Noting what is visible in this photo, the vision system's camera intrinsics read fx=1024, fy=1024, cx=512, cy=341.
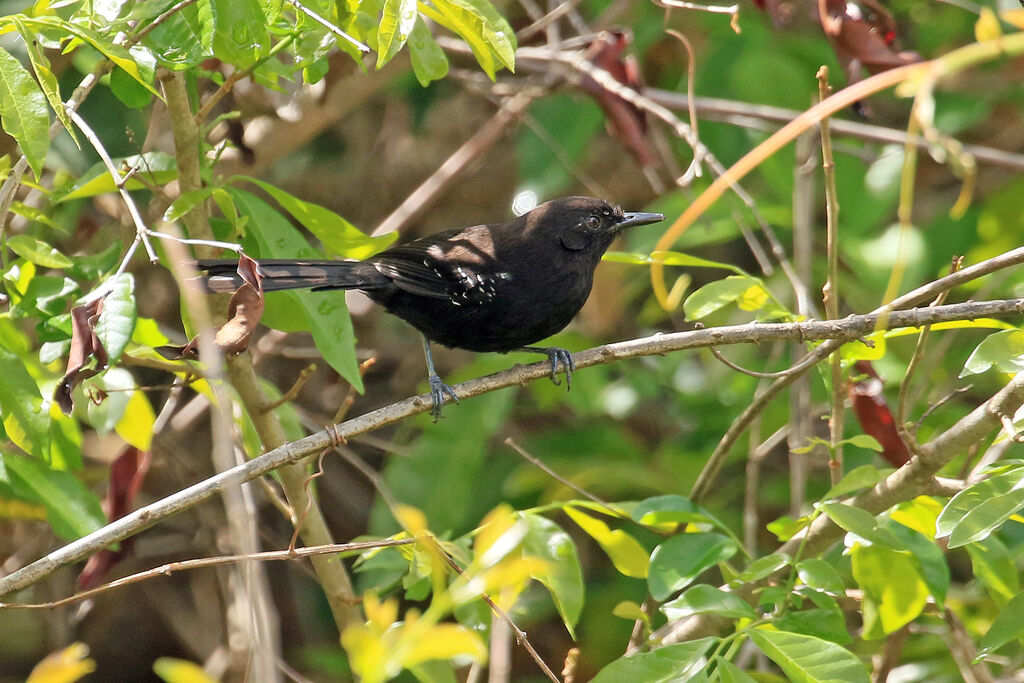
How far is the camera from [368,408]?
631cm

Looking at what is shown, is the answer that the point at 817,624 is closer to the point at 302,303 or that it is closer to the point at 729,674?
the point at 729,674

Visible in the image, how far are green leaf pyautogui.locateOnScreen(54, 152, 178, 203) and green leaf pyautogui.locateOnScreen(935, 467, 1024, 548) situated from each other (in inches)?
87.8

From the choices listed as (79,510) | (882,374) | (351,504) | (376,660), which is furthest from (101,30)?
(351,504)

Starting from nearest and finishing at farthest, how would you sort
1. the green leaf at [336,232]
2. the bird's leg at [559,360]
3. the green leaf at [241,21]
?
1. the green leaf at [241,21]
2. the green leaf at [336,232]
3. the bird's leg at [559,360]

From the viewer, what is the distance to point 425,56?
2.78 m

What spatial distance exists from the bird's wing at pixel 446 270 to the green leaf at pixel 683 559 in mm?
1464

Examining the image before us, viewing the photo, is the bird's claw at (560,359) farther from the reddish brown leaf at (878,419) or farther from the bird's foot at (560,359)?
the reddish brown leaf at (878,419)

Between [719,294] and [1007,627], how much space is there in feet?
3.56

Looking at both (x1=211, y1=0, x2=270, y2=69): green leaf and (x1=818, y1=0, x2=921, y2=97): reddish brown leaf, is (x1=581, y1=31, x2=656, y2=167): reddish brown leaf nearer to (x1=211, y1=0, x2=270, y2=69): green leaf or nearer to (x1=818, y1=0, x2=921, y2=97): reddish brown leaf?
(x1=818, y1=0, x2=921, y2=97): reddish brown leaf

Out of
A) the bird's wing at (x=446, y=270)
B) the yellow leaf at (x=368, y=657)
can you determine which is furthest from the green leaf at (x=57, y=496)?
the yellow leaf at (x=368, y=657)

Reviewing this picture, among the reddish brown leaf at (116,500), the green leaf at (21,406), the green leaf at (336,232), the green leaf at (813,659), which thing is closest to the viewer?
the green leaf at (813,659)

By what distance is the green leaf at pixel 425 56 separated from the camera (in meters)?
2.76

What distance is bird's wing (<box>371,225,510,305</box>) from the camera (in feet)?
13.0

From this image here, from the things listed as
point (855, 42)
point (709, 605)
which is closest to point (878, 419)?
point (709, 605)
